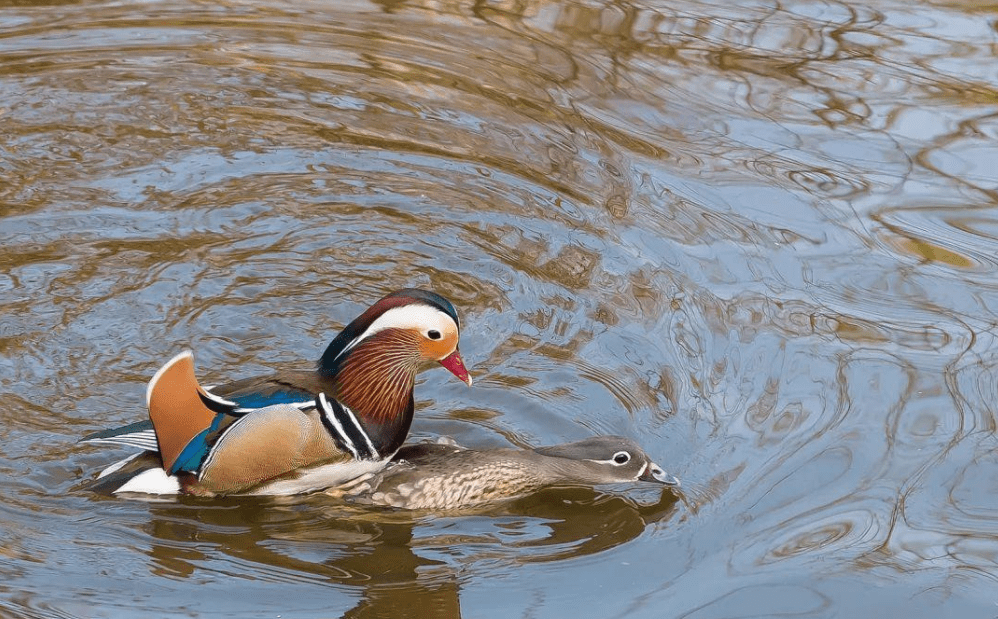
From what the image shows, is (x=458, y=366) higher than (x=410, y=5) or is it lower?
lower

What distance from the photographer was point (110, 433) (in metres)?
5.86

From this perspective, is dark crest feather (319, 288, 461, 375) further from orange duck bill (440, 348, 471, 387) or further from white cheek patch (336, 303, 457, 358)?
orange duck bill (440, 348, 471, 387)

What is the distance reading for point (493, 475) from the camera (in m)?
5.93

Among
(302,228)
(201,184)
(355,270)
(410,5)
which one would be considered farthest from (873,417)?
(410,5)

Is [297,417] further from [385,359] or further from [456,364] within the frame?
[456,364]

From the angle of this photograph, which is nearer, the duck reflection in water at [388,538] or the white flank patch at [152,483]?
the duck reflection in water at [388,538]

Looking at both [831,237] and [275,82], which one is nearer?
[831,237]

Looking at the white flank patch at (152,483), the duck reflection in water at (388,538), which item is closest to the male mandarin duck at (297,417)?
the white flank patch at (152,483)

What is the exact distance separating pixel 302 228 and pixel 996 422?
12.9 ft

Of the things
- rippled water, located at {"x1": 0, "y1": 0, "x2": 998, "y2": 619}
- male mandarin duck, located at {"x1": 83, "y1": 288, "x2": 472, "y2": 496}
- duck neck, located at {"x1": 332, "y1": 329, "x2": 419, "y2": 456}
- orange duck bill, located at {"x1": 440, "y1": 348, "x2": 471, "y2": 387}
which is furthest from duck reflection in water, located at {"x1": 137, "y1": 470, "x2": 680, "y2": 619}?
orange duck bill, located at {"x1": 440, "y1": 348, "x2": 471, "y2": 387}

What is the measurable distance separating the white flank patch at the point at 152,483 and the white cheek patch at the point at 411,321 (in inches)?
36.0

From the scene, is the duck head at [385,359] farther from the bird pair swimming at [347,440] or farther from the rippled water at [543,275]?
the rippled water at [543,275]

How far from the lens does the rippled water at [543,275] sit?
5.36 m

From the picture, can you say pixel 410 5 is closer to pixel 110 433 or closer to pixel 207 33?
pixel 207 33
